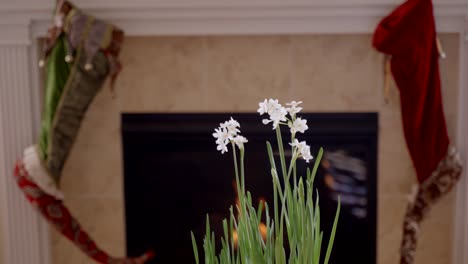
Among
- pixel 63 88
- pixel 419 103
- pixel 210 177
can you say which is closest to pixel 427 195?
pixel 419 103

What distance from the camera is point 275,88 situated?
2574 mm

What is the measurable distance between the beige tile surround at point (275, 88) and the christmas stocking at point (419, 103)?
0.51 feet

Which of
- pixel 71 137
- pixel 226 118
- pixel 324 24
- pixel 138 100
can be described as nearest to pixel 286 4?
pixel 324 24

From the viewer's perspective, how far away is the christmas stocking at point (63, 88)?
2371 mm

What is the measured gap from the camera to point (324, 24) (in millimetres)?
2438

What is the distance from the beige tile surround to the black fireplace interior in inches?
1.7

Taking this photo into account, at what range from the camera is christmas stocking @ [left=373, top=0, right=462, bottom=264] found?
2320 millimetres

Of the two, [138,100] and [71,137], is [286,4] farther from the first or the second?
[71,137]

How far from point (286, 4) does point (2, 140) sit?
116 cm

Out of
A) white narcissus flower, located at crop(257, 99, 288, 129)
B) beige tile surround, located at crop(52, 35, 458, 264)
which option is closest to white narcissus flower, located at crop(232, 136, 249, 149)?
white narcissus flower, located at crop(257, 99, 288, 129)

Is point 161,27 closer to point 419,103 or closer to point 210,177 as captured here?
point 210,177

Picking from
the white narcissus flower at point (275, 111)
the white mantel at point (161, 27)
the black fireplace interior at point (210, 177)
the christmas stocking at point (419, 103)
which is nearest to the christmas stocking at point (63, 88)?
the white mantel at point (161, 27)

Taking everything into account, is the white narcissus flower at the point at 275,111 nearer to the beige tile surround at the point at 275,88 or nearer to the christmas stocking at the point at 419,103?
the christmas stocking at the point at 419,103

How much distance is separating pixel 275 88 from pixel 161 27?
1.59 ft
